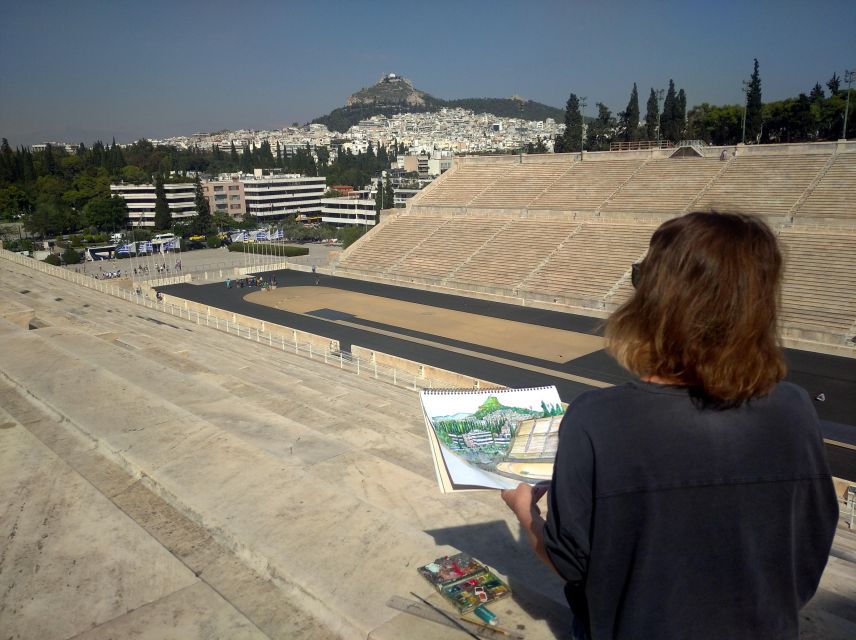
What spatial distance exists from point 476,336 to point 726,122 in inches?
1680

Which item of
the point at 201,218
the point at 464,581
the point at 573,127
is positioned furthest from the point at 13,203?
the point at 464,581

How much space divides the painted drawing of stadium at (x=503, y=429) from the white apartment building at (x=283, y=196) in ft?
252

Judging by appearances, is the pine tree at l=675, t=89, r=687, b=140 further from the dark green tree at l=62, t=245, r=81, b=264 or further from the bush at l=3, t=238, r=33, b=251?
the bush at l=3, t=238, r=33, b=251

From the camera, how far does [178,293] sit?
106ft

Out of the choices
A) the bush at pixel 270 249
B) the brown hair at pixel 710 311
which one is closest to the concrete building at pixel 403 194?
the bush at pixel 270 249

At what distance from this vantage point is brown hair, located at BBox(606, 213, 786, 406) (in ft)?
4.64

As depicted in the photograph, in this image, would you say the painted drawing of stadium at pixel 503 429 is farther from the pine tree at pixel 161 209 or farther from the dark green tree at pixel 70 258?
the pine tree at pixel 161 209

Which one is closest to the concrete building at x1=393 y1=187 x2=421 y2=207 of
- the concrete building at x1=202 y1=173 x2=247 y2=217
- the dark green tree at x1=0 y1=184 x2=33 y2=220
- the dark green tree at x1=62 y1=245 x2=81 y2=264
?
the concrete building at x1=202 y1=173 x2=247 y2=217

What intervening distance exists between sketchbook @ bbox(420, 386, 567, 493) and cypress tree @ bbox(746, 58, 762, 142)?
5221 centimetres

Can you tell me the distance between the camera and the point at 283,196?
8206 centimetres

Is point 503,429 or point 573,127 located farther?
point 573,127

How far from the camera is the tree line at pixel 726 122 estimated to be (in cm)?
4853

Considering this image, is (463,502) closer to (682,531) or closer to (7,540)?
(7,540)

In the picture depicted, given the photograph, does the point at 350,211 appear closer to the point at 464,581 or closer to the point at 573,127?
the point at 573,127
